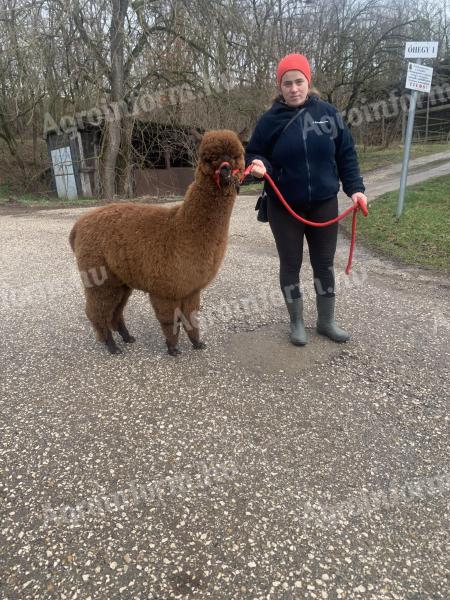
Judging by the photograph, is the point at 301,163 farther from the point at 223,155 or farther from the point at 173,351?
the point at 173,351

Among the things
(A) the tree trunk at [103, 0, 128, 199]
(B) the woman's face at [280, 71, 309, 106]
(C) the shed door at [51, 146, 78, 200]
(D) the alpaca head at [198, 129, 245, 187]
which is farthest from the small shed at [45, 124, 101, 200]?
(D) the alpaca head at [198, 129, 245, 187]

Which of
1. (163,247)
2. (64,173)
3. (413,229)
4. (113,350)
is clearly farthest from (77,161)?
(163,247)

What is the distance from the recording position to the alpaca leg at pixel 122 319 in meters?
3.72

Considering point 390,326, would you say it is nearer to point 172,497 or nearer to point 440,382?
point 440,382

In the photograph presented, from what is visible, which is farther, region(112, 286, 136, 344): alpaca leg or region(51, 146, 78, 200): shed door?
region(51, 146, 78, 200): shed door

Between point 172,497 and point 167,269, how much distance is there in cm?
162

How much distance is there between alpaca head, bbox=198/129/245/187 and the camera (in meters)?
2.74

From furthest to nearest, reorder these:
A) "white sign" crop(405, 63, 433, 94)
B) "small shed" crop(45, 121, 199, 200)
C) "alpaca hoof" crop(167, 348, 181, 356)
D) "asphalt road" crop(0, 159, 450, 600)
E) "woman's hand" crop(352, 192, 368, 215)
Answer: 1. "small shed" crop(45, 121, 199, 200)
2. "white sign" crop(405, 63, 433, 94)
3. "alpaca hoof" crop(167, 348, 181, 356)
4. "woman's hand" crop(352, 192, 368, 215)
5. "asphalt road" crop(0, 159, 450, 600)

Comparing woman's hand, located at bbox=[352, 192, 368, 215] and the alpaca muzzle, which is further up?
the alpaca muzzle

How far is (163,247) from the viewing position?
322 cm

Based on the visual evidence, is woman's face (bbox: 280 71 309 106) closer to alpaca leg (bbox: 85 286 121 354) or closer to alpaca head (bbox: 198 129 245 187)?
alpaca head (bbox: 198 129 245 187)

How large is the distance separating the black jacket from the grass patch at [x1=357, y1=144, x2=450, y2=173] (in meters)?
14.7

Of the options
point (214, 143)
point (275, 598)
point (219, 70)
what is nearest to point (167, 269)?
point (214, 143)

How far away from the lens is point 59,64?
13680mm
